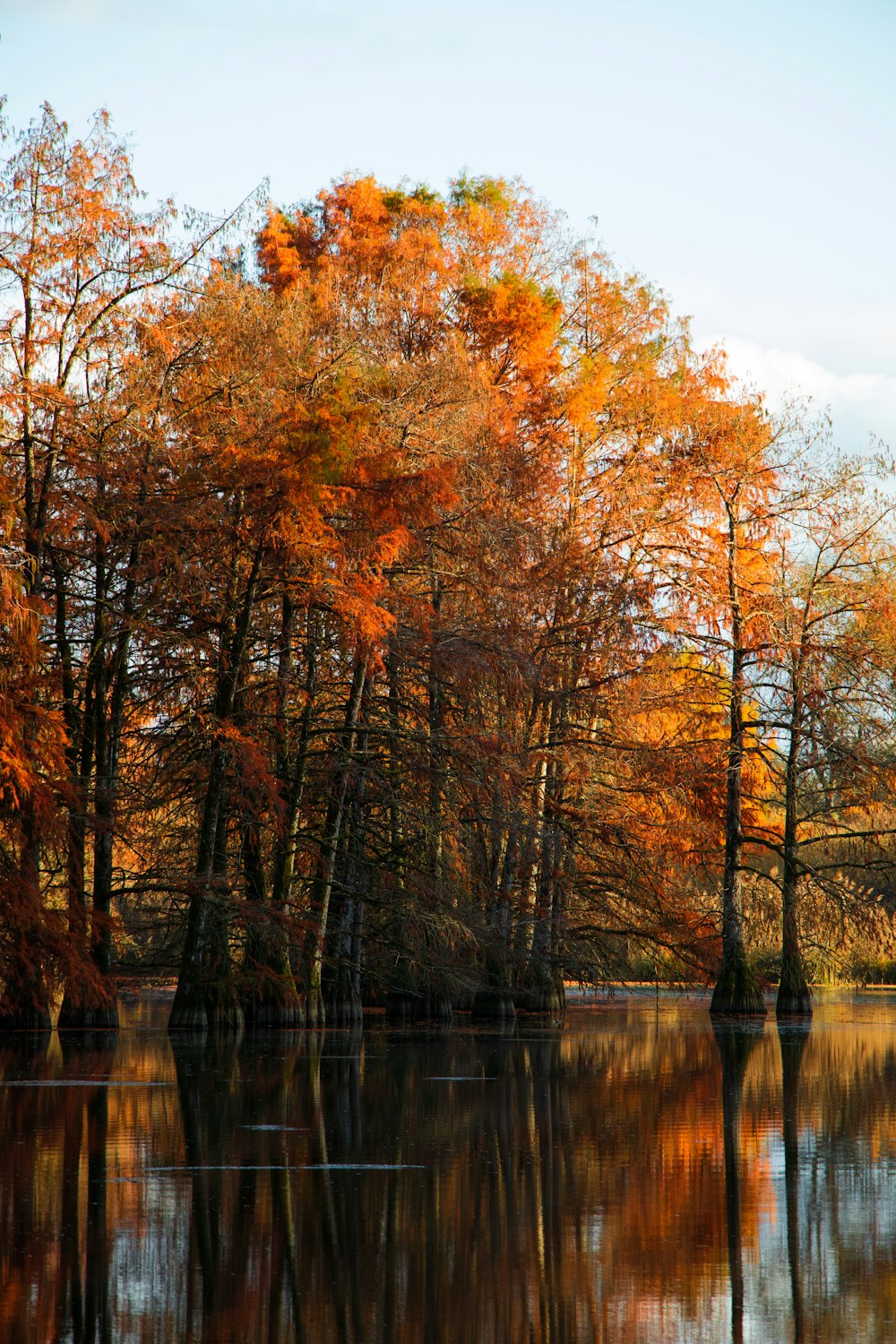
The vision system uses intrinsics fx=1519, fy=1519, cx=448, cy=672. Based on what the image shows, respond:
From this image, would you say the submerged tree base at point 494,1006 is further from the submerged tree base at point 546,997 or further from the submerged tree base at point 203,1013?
the submerged tree base at point 203,1013

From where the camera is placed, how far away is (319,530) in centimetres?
2172

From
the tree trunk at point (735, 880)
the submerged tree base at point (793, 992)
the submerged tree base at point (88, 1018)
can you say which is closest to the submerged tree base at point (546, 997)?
the tree trunk at point (735, 880)

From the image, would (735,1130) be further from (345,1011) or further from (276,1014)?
(345,1011)

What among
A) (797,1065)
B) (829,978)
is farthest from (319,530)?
(829,978)

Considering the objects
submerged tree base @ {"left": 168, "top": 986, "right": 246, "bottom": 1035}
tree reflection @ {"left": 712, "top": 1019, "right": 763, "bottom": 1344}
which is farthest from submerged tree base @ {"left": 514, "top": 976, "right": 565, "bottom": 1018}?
submerged tree base @ {"left": 168, "top": 986, "right": 246, "bottom": 1035}

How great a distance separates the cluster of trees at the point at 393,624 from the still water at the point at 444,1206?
19.7ft

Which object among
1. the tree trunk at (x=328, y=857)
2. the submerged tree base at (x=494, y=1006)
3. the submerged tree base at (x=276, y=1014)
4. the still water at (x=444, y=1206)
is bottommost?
the submerged tree base at (x=494, y=1006)

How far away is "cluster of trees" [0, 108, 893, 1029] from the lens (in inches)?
832

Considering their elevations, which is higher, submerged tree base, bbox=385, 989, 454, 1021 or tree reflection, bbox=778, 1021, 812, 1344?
tree reflection, bbox=778, 1021, 812, 1344

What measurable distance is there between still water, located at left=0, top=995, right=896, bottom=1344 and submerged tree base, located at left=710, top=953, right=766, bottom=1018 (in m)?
10.9

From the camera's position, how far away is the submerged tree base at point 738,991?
28.0 metres

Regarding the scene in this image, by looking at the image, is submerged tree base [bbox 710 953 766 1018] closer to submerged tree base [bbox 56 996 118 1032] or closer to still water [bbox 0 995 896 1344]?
still water [bbox 0 995 896 1344]

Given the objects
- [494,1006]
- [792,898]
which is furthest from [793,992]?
[494,1006]

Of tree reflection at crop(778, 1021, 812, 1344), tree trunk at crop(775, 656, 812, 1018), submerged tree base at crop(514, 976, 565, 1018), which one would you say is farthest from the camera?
submerged tree base at crop(514, 976, 565, 1018)
